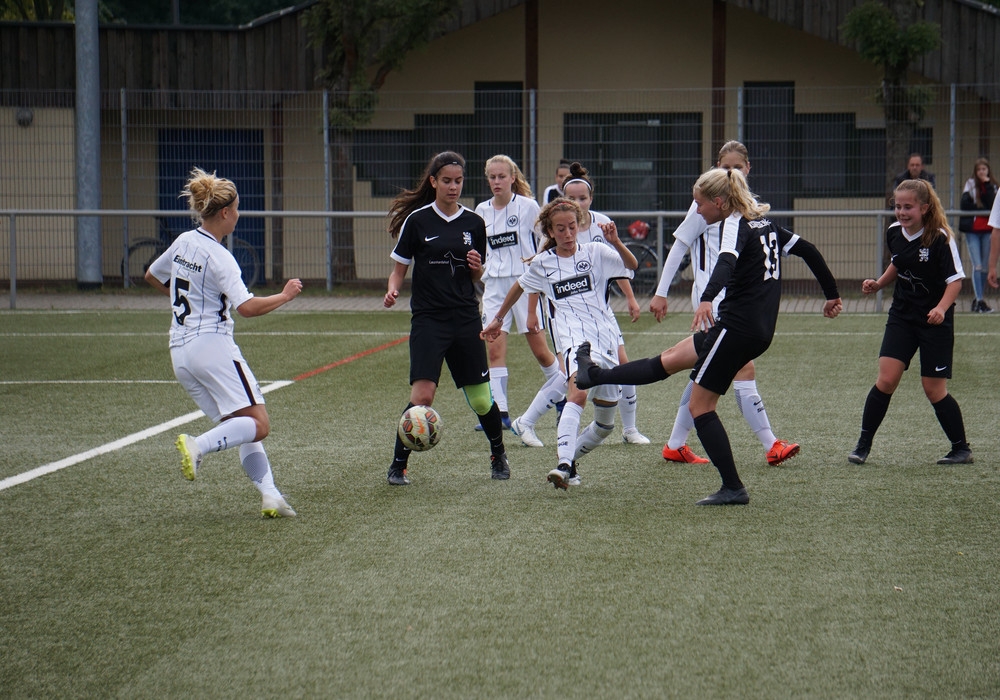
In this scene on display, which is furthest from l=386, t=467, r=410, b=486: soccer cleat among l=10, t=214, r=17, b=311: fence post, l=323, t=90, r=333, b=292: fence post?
l=10, t=214, r=17, b=311: fence post

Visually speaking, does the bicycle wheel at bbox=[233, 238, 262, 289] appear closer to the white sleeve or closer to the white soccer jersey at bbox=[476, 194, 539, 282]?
the white soccer jersey at bbox=[476, 194, 539, 282]

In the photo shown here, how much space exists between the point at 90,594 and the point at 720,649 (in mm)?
2436

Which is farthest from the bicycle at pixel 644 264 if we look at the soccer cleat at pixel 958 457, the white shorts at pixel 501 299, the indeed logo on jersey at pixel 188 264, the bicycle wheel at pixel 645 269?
the indeed logo on jersey at pixel 188 264

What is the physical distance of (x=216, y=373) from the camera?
18.1ft

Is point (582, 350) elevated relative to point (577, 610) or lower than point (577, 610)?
elevated

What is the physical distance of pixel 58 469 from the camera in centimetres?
683

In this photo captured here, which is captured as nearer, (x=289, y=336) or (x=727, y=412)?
(x=727, y=412)

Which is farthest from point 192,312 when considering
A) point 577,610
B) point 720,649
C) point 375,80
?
point 375,80

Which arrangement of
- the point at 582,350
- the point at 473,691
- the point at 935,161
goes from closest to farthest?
the point at 473,691
the point at 582,350
the point at 935,161

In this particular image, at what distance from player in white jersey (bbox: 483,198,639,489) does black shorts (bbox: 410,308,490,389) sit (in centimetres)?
11

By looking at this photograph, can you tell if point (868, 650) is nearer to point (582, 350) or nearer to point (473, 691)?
point (473, 691)

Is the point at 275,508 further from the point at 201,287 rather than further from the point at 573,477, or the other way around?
the point at 573,477

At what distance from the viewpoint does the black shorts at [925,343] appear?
21.8 ft

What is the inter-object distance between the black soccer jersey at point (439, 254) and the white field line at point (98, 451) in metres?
2.34
